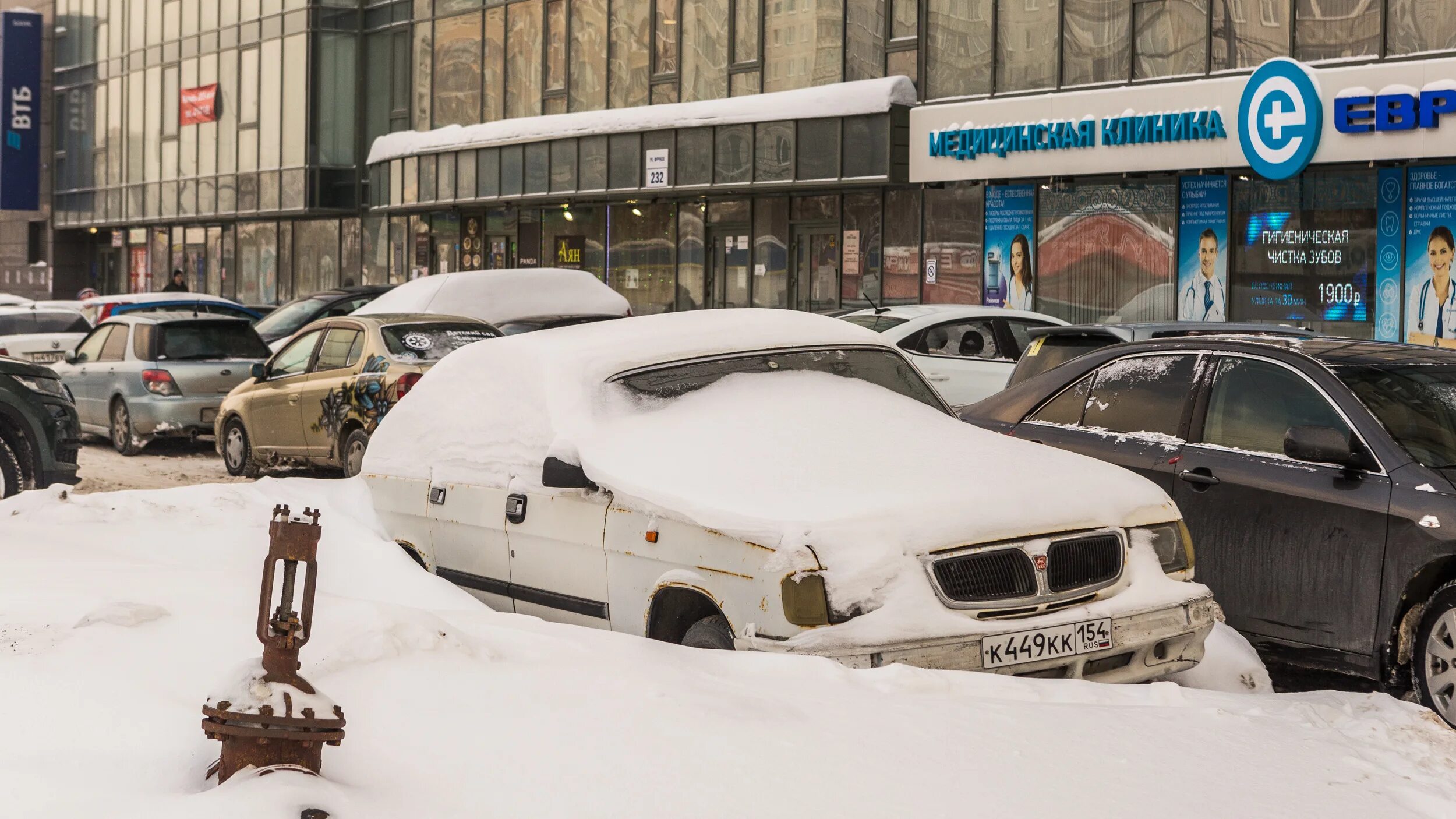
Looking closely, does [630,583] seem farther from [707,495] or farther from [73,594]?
[73,594]

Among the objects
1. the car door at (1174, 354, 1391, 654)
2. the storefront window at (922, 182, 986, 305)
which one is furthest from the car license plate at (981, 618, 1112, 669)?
the storefront window at (922, 182, 986, 305)

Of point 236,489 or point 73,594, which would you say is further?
point 236,489

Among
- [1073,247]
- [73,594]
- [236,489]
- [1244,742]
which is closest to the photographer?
[1244,742]

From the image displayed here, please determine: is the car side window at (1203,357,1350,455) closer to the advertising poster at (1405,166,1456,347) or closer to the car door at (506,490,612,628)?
the car door at (506,490,612,628)

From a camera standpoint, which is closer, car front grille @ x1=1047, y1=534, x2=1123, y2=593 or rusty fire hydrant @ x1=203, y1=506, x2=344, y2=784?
rusty fire hydrant @ x1=203, y1=506, x2=344, y2=784

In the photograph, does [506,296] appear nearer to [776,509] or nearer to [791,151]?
[791,151]

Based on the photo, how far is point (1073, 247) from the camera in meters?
23.0

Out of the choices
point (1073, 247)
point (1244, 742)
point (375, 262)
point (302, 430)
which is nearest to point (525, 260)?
point (375, 262)

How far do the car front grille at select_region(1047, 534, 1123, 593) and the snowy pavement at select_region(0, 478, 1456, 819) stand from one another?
374 millimetres

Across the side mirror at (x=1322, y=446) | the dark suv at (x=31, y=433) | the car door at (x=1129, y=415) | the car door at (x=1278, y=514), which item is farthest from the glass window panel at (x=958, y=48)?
the side mirror at (x=1322, y=446)

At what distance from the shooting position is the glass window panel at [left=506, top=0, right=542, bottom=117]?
32344mm

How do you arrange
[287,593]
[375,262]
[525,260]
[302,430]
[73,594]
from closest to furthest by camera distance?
[287,593]
[73,594]
[302,430]
[525,260]
[375,262]

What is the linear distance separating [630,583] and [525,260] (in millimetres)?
27887

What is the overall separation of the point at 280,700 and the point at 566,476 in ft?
8.41
